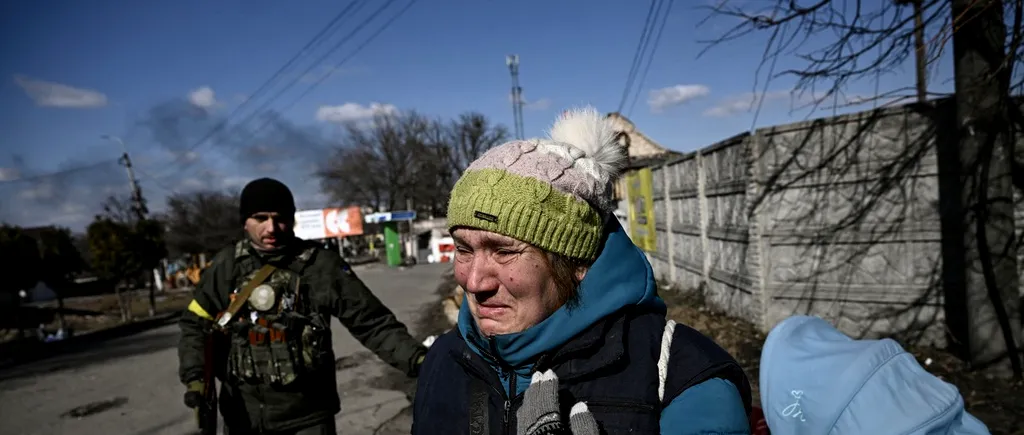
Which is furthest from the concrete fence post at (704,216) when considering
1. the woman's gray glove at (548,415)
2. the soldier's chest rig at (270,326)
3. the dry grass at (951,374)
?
the woman's gray glove at (548,415)

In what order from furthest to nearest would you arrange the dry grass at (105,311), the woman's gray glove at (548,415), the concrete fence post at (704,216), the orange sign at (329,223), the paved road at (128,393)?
the orange sign at (329,223) < the dry grass at (105,311) < the concrete fence post at (704,216) < the paved road at (128,393) < the woman's gray glove at (548,415)

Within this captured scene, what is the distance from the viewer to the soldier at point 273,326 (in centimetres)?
290

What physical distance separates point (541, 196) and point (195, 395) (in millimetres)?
2504

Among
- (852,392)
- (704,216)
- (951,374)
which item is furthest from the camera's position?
(704,216)

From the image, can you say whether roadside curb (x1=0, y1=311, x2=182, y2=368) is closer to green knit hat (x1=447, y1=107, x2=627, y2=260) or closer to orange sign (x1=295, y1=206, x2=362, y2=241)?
green knit hat (x1=447, y1=107, x2=627, y2=260)

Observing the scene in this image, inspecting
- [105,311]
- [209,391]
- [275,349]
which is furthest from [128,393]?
[105,311]

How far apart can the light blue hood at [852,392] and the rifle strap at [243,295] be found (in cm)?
249

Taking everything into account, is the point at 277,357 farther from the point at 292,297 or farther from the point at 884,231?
the point at 884,231

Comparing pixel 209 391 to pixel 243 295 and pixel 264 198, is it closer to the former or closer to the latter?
pixel 243 295

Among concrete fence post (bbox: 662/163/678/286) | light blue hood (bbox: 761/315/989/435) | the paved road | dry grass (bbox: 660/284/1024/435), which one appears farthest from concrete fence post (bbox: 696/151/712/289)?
light blue hood (bbox: 761/315/989/435)

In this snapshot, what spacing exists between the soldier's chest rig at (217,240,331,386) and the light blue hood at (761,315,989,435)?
2.23 meters

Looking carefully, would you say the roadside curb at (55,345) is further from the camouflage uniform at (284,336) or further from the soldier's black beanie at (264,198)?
the soldier's black beanie at (264,198)

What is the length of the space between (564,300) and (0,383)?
10.4 metres

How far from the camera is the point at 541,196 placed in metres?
1.36
